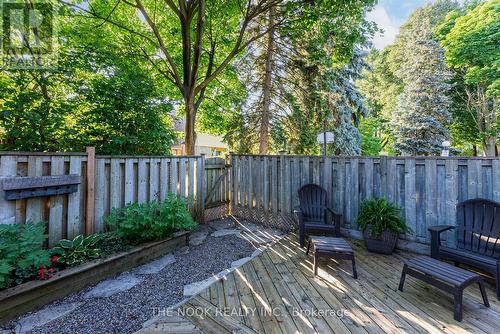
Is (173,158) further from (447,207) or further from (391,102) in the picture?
(391,102)

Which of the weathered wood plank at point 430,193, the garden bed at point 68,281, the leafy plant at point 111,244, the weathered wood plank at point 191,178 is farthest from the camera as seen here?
the weathered wood plank at point 191,178

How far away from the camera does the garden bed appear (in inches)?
71.5

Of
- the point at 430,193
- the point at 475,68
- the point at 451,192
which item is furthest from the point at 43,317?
the point at 475,68

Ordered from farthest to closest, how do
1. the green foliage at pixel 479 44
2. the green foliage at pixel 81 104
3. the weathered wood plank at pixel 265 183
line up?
1. the green foliage at pixel 479 44
2. the weathered wood plank at pixel 265 183
3. the green foliage at pixel 81 104

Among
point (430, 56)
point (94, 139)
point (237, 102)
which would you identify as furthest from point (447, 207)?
point (430, 56)

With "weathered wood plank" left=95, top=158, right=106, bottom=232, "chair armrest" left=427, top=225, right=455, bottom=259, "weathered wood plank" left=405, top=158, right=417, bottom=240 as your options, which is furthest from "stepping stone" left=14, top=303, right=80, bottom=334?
"weathered wood plank" left=405, top=158, right=417, bottom=240

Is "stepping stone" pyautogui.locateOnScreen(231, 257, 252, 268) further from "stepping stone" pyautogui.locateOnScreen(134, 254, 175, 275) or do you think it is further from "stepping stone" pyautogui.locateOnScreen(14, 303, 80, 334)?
"stepping stone" pyautogui.locateOnScreen(14, 303, 80, 334)

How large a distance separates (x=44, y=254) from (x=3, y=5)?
4.11 m

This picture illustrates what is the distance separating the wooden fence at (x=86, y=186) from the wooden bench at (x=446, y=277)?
3809 mm

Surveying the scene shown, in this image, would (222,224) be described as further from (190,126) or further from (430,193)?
(430,193)

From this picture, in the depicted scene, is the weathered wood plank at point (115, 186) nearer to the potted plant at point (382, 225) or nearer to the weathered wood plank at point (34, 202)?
the weathered wood plank at point (34, 202)

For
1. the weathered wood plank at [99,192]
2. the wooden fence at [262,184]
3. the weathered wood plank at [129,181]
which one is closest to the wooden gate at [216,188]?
the wooden fence at [262,184]

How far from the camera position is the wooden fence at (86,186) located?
237cm

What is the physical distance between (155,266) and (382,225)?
3.34 metres
